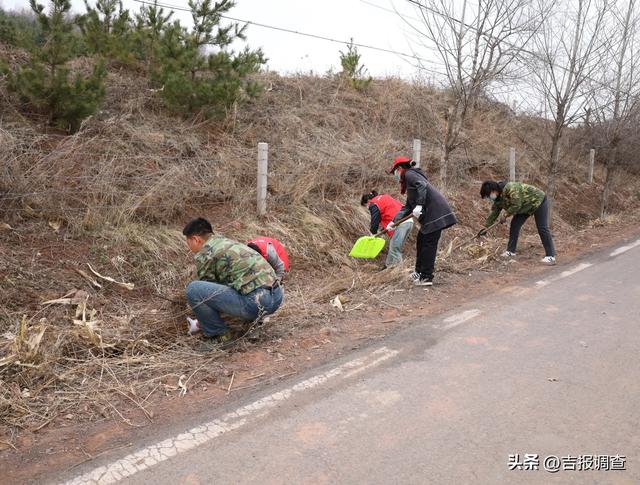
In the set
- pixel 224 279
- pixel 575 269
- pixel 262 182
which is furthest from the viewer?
pixel 262 182

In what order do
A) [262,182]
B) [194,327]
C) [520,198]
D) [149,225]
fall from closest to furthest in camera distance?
[194,327] < [149,225] < [520,198] < [262,182]

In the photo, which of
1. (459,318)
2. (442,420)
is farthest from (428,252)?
(442,420)

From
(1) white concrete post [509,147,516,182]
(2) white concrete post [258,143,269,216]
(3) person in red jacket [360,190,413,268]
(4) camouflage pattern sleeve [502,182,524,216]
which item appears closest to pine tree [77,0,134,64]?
(2) white concrete post [258,143,269,216]

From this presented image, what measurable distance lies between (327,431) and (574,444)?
1.39 meters

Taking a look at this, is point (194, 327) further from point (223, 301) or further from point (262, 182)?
point (262, 182)

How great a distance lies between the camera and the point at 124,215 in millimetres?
6344

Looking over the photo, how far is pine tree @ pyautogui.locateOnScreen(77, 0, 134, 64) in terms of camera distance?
8.94 metres

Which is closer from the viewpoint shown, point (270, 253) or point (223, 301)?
point (223, 301)

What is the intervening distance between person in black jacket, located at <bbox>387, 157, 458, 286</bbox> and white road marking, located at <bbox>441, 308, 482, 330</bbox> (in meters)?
1.16

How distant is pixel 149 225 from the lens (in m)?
6.57

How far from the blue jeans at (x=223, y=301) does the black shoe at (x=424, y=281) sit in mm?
2648

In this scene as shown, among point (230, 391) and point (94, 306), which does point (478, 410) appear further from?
point (94, 306)

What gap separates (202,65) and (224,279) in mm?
5567

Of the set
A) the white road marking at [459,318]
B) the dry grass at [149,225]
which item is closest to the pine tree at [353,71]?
the dry grass at [149,225]
